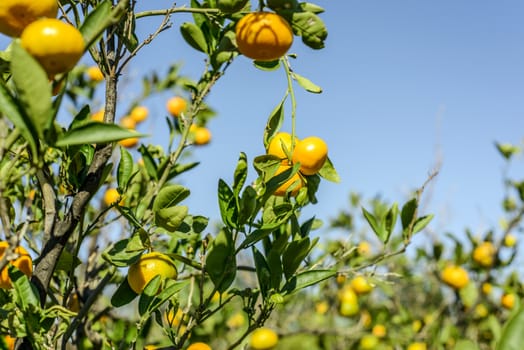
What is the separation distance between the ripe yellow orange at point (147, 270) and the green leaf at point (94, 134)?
0.34m

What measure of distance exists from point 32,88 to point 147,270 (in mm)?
428

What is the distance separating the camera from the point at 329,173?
3.26 feet

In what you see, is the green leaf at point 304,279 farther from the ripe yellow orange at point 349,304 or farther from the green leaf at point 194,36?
the ripe yellow orange at point 349,304

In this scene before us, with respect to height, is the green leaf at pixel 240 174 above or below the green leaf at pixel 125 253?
above

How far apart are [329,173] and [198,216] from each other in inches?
9.5

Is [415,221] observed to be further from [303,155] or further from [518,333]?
[518,333]

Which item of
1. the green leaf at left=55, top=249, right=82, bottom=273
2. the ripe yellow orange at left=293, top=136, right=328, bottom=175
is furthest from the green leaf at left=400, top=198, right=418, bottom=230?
the green leaf at left=55, top=249, right=82, bottom=273

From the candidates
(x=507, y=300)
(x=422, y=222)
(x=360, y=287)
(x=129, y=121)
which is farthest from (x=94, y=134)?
(x=507, y=300)

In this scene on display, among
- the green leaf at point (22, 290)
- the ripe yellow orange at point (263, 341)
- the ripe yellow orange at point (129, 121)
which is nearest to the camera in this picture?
the green leaf at point (22, 290)

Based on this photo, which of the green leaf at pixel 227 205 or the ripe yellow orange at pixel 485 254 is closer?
the green leaf at pixel 227 205

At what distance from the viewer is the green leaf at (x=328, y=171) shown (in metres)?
0.99

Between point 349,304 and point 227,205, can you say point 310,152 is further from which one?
point 349,304

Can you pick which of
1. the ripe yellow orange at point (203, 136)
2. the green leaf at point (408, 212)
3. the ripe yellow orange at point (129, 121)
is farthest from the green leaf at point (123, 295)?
the ripe yellow orange at point (129, 121)

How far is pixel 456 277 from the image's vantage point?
9.00 ft
